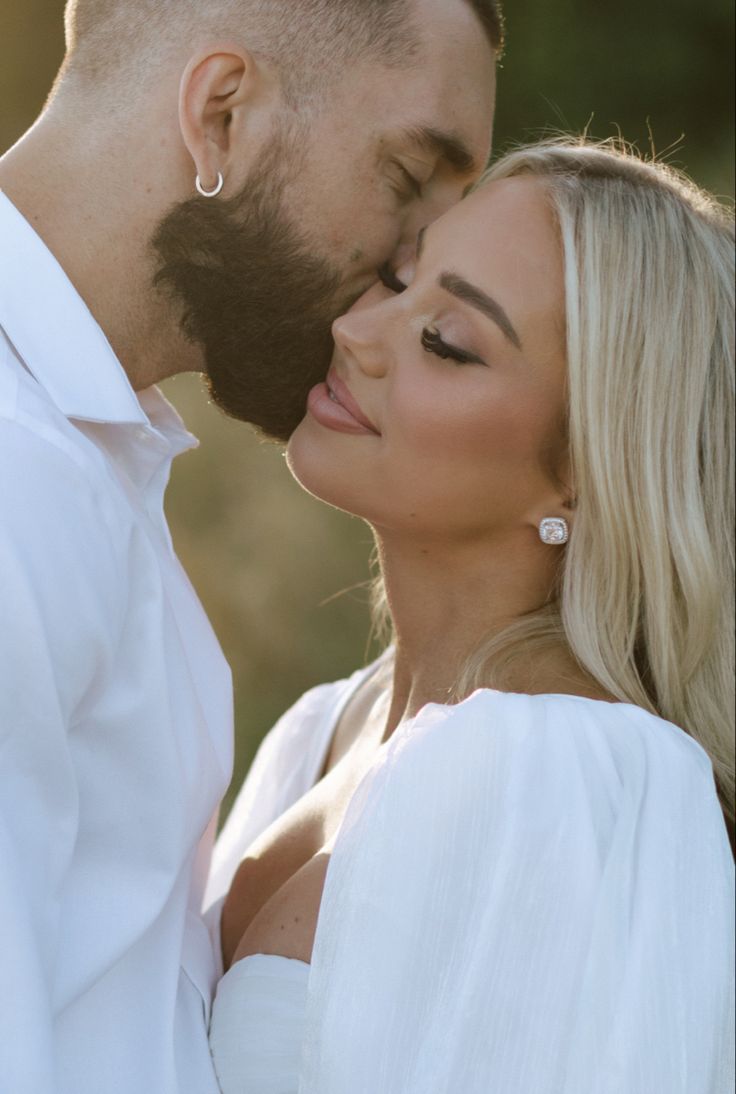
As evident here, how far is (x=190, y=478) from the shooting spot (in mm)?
6836

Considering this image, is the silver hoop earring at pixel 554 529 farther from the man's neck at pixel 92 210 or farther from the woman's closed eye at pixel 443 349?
the man's neck at pixel 92 210

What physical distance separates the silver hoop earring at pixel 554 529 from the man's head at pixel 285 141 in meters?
0.56

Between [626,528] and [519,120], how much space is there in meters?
4.17

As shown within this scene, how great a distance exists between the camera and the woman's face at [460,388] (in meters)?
2.47

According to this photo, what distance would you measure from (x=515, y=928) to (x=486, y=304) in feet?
3.68

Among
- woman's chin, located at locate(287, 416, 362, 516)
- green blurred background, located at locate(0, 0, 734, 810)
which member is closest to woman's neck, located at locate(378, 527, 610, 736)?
woman's chin, located at locate(287, 416, 362, 516)

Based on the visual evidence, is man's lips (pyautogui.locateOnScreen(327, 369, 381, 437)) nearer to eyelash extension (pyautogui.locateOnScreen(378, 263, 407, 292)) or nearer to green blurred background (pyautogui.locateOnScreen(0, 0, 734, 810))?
eyelash extension (pyautogui.locateOnScreen(378, 263, 407, 292))

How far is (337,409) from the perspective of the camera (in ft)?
8.63

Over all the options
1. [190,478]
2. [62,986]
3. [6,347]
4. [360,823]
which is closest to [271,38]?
[6,347]

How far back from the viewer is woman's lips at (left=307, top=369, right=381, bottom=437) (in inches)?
102

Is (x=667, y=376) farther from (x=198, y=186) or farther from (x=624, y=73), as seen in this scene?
(x=624, y=73)

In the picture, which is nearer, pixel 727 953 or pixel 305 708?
pixel 727 953

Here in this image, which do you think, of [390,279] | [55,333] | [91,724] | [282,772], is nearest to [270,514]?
[282,772]

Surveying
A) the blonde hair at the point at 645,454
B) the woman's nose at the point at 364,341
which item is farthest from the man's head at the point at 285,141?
the blonde hair at the point at 645,454
